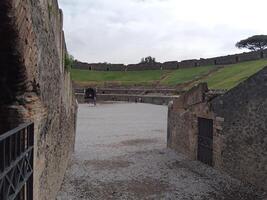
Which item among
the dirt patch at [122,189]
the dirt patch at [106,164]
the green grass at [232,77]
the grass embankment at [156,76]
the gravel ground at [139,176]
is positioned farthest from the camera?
the grass embankment at [156,76]

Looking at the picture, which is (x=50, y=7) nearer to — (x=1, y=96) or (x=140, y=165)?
(x=1, y=96)

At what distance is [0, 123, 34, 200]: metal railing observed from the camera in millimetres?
3670

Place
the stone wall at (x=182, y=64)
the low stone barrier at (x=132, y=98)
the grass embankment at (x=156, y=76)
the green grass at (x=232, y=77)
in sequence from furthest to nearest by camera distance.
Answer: the stone wall at (x=182, y=64), the grass embankment at (x=156, y=76), the low stone barrier at (x=132, y=98), the green grass at (x=232, y=77)

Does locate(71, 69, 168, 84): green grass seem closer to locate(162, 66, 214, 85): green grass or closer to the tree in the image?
locate(162, 66, 214, 85): green grass

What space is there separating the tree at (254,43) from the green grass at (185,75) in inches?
754

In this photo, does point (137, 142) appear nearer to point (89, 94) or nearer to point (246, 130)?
point (246, 130)

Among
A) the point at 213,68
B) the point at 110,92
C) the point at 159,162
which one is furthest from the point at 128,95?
the point at 159,162

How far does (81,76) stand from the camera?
205 ft

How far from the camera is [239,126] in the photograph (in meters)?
10.4

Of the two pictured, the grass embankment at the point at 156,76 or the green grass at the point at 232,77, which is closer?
the green grass at the point at 232,77

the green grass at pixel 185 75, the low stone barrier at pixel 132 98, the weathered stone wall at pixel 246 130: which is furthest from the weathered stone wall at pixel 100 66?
the weathered stone wall at pixel 246 130

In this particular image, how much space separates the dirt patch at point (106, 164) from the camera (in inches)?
482

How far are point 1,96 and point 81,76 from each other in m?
58.1

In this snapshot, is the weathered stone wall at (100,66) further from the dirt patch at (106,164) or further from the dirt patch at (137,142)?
the dirt patch at (106,164)
